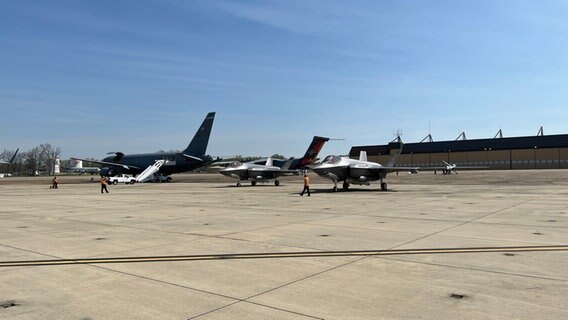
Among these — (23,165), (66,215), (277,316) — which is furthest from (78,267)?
(23,165)

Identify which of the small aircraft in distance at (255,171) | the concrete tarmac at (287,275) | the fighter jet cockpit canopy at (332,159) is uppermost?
the fighter jet cockpit canopy at (332,159)

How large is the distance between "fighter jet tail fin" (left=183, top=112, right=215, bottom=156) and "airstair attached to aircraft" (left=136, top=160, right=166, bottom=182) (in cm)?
420

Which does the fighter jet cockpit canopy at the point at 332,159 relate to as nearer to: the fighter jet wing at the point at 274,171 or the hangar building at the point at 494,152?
the fighter jet wing at the point at 274,171

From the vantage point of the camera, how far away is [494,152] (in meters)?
131

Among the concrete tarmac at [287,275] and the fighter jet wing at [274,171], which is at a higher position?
the fighter jet wing at [274,171]

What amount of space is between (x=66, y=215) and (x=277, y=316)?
1450 centimetres

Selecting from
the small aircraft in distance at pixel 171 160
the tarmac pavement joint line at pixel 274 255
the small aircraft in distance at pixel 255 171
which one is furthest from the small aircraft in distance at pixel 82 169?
the tarmac pavement joint line at pixel 274 255

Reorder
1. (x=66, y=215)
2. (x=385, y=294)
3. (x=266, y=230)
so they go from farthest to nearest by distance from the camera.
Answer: (x=66, y=215) → (x=266, y=230) → (x=385, y=294)

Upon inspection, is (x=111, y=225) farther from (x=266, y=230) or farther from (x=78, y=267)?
(x=78, y=267)

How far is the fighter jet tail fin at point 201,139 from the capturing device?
211 feet

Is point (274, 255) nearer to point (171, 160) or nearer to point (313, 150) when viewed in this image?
point (313, 150)

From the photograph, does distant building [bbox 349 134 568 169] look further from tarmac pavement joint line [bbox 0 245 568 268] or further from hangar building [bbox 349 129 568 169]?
tarmac pavement joint line [bbox 0 245 568 268]

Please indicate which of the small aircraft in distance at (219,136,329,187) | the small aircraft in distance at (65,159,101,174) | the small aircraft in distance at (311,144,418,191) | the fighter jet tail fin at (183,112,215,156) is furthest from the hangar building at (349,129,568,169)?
the small aircraft in distance at (311,144,418,191)

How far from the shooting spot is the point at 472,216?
592 inches
